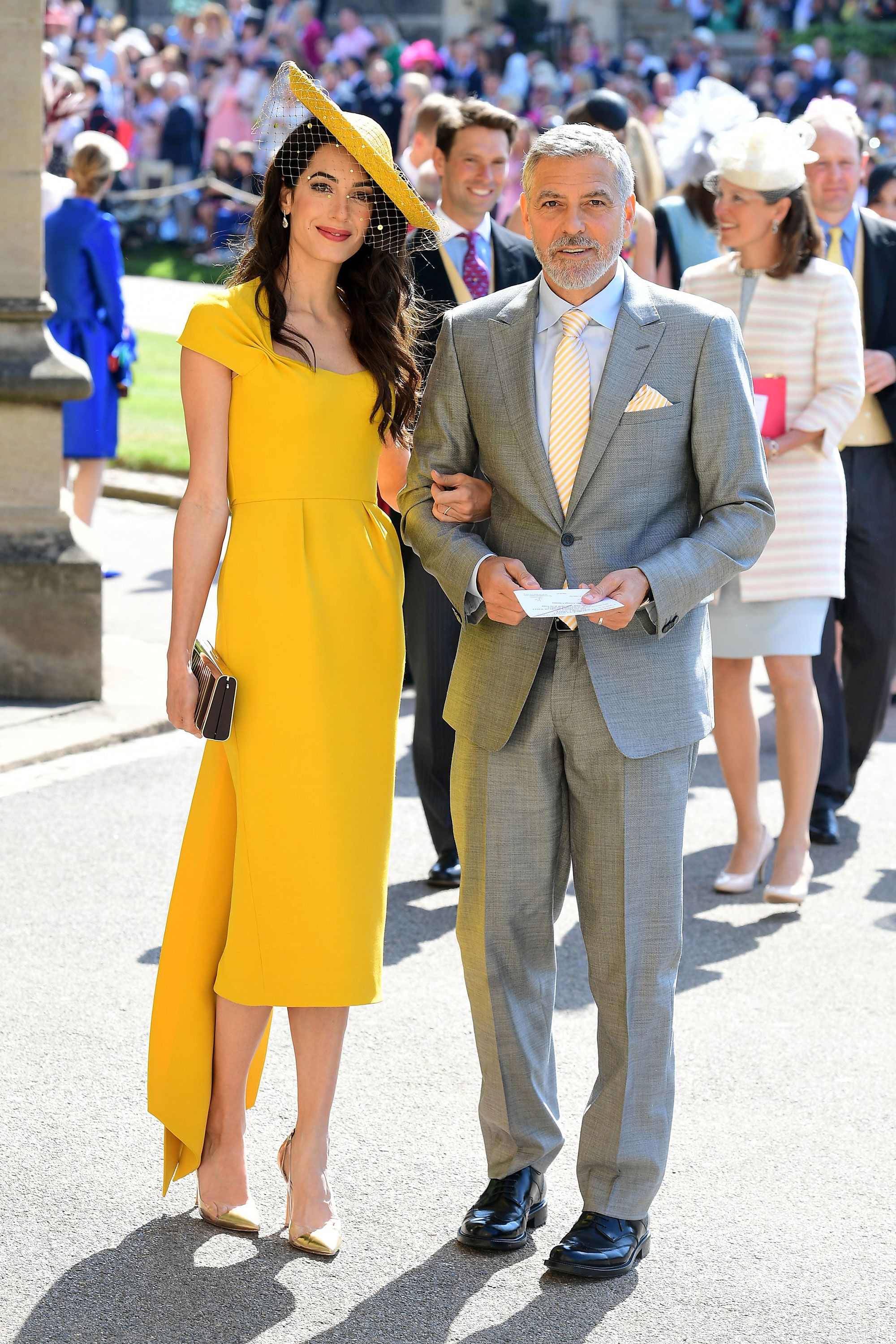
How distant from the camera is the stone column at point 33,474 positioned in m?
6.87

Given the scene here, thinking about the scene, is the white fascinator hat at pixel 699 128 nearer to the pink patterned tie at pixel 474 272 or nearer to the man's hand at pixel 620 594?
the pink patterned tie at pixel 474 272

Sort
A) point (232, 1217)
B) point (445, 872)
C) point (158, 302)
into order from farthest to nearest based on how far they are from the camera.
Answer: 1. point (158, 302)
2. point (445, 872)
3. point (232, 1217)

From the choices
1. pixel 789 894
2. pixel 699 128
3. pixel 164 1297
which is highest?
pixel 699 128

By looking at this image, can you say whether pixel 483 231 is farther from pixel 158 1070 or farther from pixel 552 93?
pixel 552 93

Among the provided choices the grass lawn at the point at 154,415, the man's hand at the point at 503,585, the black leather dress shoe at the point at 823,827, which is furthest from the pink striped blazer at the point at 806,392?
the grass lawn at the point at 154,415

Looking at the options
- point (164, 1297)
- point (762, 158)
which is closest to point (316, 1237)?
point (164, 1297)

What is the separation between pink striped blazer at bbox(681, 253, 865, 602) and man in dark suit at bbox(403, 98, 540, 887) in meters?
0.69

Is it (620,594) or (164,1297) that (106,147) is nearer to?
(620,594)

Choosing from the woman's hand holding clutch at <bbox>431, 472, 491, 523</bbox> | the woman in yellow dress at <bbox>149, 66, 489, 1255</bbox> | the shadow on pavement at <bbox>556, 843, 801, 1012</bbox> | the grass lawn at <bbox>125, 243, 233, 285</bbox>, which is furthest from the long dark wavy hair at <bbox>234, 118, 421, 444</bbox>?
the grass lawn at <bbox>125, 243, 233, 285</bbox>

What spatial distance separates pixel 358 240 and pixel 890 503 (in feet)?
11.3

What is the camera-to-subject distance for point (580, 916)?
3525mm

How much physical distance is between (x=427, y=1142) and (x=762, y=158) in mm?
3033

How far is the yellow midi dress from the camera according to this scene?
3459 mm

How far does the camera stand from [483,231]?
590cm
